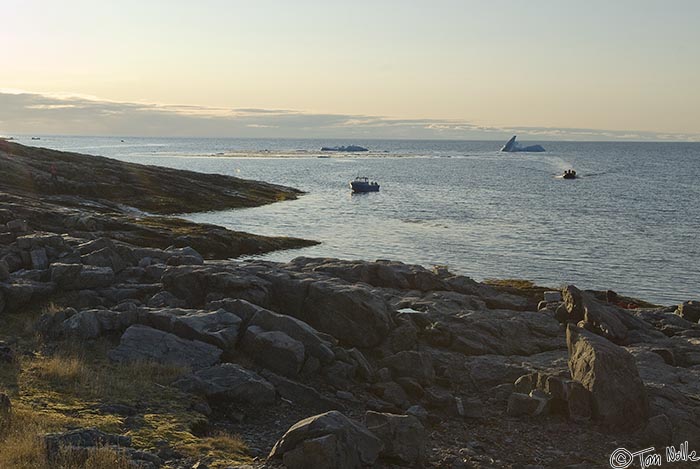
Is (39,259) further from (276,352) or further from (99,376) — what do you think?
(276,352)

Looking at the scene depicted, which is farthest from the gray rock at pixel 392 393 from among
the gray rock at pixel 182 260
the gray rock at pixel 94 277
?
the gray rock at pixel 182 260

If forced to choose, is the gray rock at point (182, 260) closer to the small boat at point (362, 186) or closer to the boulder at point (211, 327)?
the boulder at point (211, 327)

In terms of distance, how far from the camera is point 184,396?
18062 mm

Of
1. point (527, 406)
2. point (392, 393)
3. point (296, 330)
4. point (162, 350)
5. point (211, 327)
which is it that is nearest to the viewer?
point (162, 350)

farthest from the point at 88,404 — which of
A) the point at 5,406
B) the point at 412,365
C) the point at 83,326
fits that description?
the point at 412,365

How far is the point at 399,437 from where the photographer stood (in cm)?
1577

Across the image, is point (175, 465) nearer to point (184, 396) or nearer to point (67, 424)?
point (67, 424)

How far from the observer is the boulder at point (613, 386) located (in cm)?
2025

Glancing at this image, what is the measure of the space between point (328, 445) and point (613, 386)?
1107cm

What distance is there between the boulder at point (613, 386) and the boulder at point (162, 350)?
1196 cm

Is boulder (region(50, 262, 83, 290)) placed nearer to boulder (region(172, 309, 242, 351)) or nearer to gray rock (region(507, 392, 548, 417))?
boulder (region(172, 309, 242, 351))

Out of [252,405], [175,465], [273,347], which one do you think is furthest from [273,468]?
[273,347]

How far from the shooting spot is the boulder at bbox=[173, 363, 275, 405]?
60.2 feet

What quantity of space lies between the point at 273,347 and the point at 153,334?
398 cm
